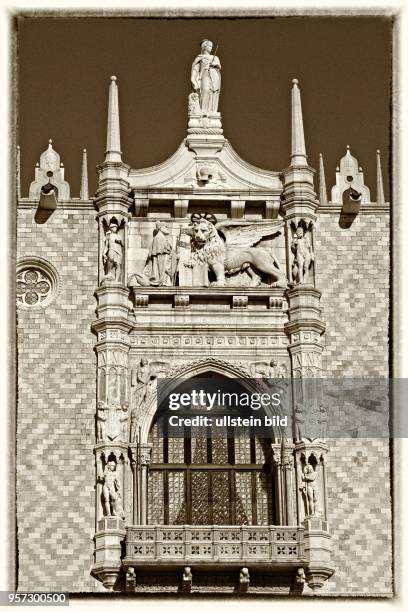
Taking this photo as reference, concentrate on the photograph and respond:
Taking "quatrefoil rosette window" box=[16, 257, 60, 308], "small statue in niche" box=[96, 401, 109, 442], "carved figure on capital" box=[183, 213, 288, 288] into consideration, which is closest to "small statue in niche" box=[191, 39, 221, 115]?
"carved figure on capital" box=[183, 213, 288, 288]

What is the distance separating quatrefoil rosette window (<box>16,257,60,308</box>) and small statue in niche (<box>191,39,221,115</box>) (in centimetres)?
340

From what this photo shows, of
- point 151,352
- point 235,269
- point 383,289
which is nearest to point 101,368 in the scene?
point 151,352

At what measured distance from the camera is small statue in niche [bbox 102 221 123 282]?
2805 centimetres

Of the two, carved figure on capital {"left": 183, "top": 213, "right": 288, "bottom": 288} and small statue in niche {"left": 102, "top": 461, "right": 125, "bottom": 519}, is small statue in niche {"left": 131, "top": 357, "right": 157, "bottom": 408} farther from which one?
carved figure on capital {"left": 183, "top": 213, "right": 288, "bottom": 288}

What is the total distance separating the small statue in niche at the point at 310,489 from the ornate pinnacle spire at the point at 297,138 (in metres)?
4.68

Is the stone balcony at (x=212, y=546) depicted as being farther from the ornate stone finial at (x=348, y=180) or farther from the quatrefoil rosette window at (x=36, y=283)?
the ornate stone finial at (x=348, y=180)

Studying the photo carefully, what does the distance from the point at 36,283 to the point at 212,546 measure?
190 inches

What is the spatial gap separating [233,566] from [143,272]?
4678 millimetres

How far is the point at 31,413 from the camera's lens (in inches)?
1082

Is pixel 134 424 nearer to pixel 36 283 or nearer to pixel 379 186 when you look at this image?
pixel 36 283

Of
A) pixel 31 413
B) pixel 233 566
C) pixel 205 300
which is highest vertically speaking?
pixel 205 300

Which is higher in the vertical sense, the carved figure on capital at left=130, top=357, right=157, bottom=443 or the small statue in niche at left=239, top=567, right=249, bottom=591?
the carved figure on capital at left=130, top=357, right=157, bottom=443

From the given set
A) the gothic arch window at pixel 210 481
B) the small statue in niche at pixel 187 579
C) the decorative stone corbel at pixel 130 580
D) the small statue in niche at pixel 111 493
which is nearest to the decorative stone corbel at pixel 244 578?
the small statue in niche at pixel 187 579

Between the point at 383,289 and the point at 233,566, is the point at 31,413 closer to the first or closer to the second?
the point at 233,566
